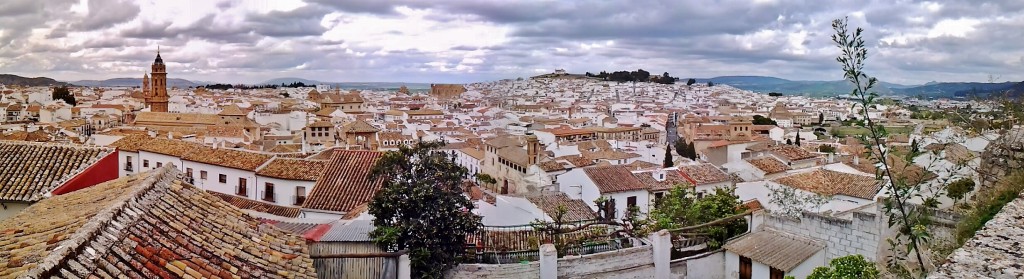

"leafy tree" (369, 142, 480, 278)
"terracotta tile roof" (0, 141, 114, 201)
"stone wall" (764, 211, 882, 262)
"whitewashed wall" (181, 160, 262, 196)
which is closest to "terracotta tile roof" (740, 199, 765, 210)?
"stone wall" (764, 211, 882, 262)

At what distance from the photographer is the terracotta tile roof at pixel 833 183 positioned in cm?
1709

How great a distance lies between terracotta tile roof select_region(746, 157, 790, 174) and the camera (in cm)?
2525

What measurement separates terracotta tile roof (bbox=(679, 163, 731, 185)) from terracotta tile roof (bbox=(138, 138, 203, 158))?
16599 millimetres

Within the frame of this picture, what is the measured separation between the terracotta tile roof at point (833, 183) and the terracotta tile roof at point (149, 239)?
1426 centimetres

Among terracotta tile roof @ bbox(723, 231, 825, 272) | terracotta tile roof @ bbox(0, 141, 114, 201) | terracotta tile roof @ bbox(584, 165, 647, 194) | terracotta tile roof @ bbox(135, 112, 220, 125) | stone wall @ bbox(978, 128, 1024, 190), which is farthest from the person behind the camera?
terracotta tile roof @ bbox(135, 112, 220, 125)

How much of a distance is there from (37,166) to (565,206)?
35.3 feet

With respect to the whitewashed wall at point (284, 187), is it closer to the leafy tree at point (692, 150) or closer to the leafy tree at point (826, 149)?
the leafy tree at point (826, 149)

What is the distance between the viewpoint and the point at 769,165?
25812 millimetres

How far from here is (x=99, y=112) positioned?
63094 mm

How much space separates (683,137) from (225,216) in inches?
2221

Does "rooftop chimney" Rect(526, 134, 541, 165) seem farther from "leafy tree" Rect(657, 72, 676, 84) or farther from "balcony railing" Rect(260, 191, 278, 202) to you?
"leafy tree" Rect(657, 72, 676, 84)

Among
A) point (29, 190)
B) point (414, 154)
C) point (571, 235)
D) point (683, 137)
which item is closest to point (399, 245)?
point (414, 154)

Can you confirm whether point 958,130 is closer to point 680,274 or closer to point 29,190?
point 680,274

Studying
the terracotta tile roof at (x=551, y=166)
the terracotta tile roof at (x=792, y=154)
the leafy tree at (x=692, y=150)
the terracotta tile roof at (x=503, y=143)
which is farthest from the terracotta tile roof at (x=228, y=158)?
the leafy tree at (x=692, y=150)
